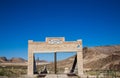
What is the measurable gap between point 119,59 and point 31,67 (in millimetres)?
32087

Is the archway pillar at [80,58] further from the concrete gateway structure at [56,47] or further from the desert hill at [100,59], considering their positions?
the desert hill at [100,59]

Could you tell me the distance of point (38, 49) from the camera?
26.0 m

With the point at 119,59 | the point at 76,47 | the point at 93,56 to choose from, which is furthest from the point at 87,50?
the point at 76,47

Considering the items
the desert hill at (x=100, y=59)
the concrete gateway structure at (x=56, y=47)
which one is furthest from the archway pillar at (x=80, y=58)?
the desert hill at (x=100, y=59)

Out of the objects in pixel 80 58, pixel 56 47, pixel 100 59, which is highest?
pixel 56 47

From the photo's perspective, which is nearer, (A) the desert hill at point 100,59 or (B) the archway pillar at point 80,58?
(B) the archway pillar at point 80,58

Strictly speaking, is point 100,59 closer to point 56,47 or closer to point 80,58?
point 80,58

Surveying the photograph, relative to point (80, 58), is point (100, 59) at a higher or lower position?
higher

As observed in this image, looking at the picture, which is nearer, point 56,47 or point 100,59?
point 56,47

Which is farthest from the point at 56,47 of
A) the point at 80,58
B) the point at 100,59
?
the point at 100,59

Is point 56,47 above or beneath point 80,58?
above

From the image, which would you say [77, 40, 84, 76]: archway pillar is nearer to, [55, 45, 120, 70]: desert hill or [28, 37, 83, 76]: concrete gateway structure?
[28, 37, 83, 76]: concrete gateway structure

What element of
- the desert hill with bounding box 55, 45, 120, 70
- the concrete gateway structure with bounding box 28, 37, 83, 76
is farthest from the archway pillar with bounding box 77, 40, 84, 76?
the desert hill with bounding box 55, 45, 120, 70

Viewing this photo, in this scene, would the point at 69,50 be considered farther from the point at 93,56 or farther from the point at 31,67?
the point at 93,56
